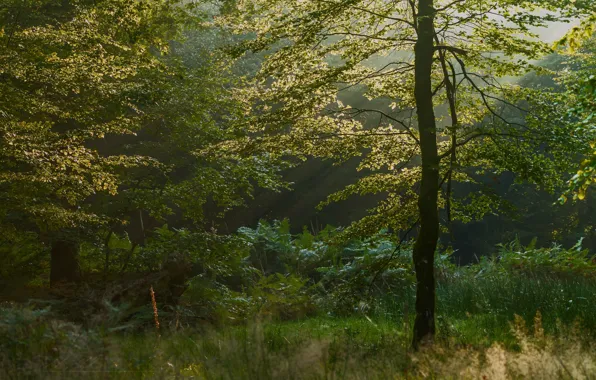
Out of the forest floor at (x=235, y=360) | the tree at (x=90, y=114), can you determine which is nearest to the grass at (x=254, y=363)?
the forest floor at (x=235, y=360)

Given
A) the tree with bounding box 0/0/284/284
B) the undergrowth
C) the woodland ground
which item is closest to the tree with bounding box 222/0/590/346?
the undergrowth

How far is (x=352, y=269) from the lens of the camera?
13.0 metres

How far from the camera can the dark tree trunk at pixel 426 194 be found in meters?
5.94

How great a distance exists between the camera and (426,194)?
19.7 ft

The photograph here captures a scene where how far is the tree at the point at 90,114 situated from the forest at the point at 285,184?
0.17ft

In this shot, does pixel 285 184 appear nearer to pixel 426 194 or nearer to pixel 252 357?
pixel 426 194

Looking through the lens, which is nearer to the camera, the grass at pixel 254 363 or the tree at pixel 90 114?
the grass at pixel 254 363

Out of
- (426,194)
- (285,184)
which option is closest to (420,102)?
(426,194)

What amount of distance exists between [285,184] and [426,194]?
267 inches

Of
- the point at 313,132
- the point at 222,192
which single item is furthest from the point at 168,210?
the point at 313,132

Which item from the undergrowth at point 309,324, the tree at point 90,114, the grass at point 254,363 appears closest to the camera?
the grass at point 254,363

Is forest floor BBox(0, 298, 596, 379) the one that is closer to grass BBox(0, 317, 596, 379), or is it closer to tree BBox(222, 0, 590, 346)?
grass BBox(0, 317, 596, 379)

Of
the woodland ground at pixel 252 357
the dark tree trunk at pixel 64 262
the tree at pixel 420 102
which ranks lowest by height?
the dark tree trunk at pixel 64 262

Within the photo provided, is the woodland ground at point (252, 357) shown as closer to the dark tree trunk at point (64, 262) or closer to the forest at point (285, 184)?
the forest at point (285, 184)
